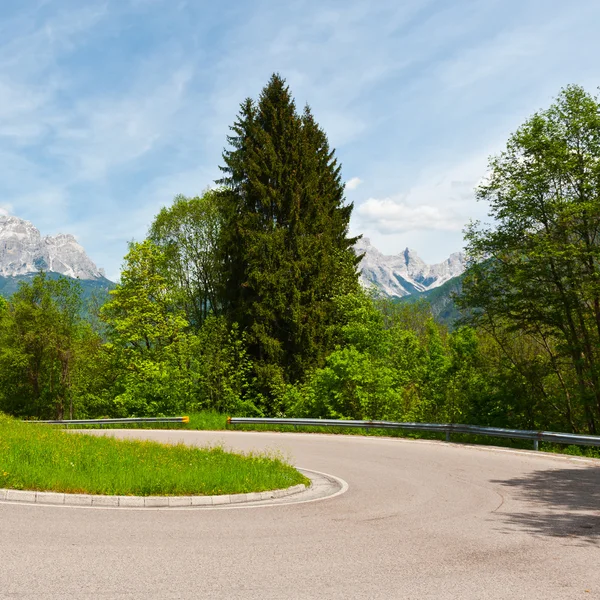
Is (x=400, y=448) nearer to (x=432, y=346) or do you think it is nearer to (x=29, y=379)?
(x=432, y=346)

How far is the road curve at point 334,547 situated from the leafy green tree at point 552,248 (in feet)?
37.4

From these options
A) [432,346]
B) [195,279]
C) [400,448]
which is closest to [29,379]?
[195,279]

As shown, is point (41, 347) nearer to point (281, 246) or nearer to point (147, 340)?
point (147, 340)

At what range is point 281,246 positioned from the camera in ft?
111

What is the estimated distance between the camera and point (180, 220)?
146 ft

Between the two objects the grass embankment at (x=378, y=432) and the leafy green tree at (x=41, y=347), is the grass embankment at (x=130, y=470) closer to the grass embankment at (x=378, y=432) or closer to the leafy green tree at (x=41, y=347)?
the grass embankment at (x=378, y=432)

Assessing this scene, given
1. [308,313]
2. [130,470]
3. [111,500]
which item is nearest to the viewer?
[111,500]

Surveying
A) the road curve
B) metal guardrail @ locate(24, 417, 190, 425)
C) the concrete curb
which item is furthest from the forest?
the concrete curb

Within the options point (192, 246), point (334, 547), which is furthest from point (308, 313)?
point (334, 547)

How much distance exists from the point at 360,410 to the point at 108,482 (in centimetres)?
1838

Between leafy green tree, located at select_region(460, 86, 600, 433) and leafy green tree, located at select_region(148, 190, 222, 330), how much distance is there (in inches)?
968

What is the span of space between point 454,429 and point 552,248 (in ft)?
24.5

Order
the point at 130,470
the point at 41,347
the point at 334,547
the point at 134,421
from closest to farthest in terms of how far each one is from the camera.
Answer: the point at 334,547, the point at 130,470, the point at 134,421, the point at 41,347

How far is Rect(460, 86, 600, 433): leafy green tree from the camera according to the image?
20938 millimetres
